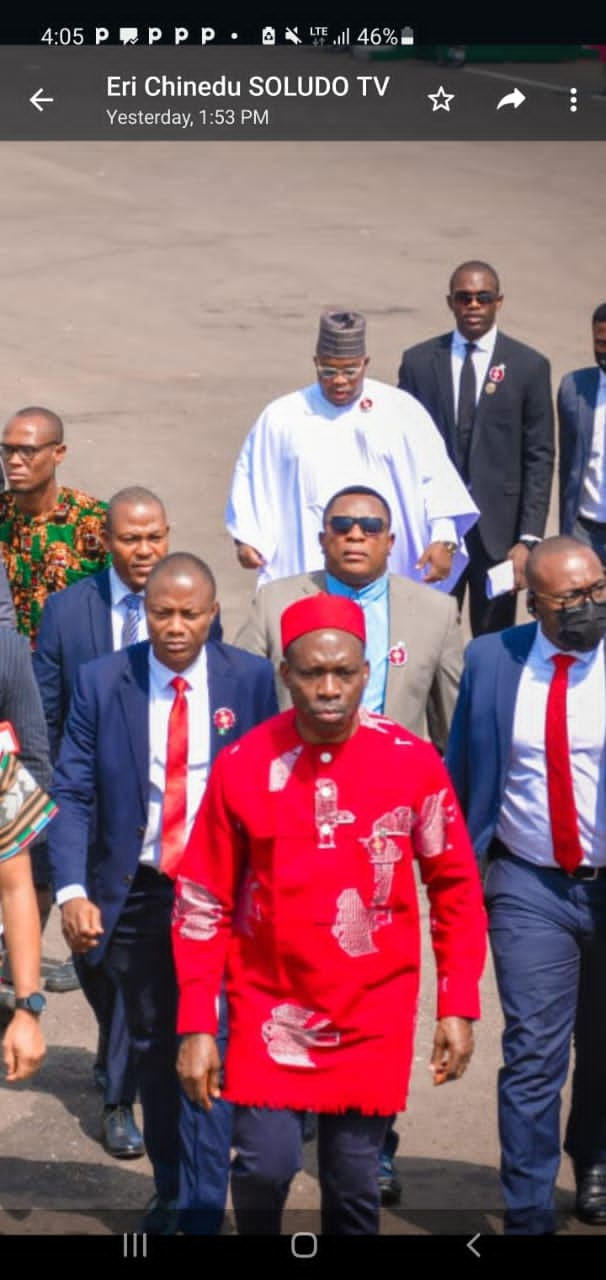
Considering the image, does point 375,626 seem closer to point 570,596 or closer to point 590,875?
point 570,596

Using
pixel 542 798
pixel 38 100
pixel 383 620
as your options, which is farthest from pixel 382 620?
pixel 38 100

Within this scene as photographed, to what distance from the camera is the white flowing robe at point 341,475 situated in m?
9.59

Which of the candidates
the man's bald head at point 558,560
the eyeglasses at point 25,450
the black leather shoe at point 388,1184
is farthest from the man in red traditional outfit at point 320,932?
the eyeglasses at point 25,450

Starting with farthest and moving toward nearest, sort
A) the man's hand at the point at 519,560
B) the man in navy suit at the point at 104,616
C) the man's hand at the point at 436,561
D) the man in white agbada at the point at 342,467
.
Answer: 1. the man's hand at the point at 519,560
2. the man in white agbada at the point at 342,467
3. the man's hand at the point at 436,561
4. the man in navy suit at the point at 104,616

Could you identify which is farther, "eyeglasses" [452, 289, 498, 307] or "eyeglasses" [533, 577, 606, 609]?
"eyeglasses" [452, 289, 498, 307]

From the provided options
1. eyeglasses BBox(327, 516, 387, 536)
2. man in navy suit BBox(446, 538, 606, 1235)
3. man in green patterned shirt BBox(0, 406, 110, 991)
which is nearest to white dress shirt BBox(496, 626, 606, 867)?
man in navy suit BBox(446, 538, 606, 1235)

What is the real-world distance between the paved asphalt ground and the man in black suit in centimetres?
257

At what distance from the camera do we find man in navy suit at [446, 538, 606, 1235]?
22.1 ft

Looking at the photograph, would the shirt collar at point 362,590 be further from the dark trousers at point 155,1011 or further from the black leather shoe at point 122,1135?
the black leather shoe at point 122,1135

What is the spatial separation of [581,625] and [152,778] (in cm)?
139

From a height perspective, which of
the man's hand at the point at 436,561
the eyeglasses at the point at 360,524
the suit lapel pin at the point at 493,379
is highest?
the suit lapel pin at the point at 493,379

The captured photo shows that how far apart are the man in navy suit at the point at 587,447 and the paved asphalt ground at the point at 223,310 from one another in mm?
2676

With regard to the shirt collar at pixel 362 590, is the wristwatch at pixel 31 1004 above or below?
below

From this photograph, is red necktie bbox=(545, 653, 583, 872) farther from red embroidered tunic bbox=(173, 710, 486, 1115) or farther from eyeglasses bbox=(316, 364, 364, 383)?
eyeglasses bbox=(316, 364, 364, 383)
